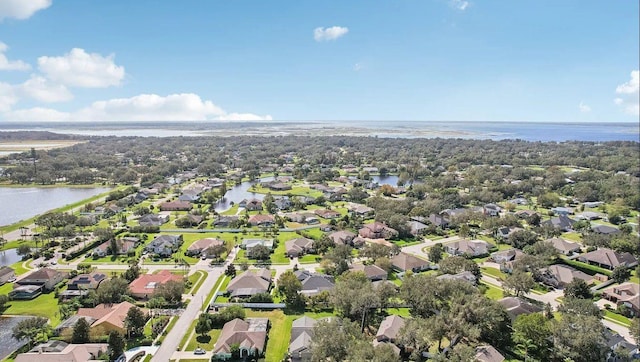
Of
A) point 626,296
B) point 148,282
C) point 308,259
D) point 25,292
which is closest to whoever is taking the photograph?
point 626,296

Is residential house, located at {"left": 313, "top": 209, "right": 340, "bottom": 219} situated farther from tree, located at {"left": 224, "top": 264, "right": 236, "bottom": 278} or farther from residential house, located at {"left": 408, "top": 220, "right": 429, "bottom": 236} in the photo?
tree, located at {"left": 224, "top": 264, "right": 236, "bottom": 278}

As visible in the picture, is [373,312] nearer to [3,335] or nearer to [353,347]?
[353,347]

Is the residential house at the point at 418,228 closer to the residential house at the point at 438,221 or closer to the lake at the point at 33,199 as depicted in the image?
the residential house at the point at 438,221

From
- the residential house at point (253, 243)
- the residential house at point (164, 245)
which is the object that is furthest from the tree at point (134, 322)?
the residential house at point (253, 243)

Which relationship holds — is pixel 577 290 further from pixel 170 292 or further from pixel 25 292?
pixel 25 292

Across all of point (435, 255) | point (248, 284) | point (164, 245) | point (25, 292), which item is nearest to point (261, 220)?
point (164, 245)

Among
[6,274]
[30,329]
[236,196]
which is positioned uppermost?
[30,329]

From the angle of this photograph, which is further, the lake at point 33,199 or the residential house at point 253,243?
the lake at point 33,199
